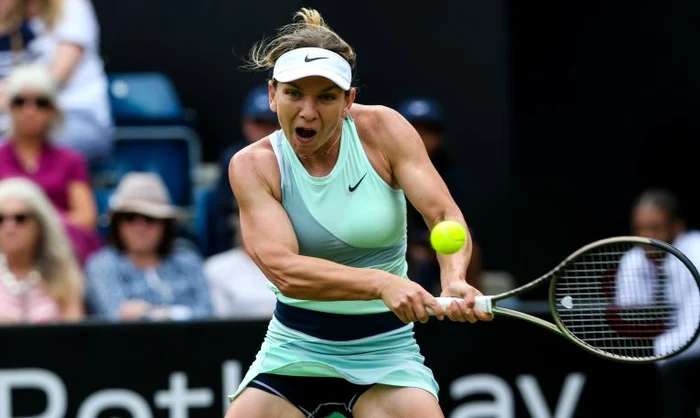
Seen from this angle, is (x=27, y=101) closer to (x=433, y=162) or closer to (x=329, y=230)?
(x=433, y=162)

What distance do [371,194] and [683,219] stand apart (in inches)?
164

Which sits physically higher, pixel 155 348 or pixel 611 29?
pixel 611 29

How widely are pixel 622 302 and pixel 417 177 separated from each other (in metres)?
1.17

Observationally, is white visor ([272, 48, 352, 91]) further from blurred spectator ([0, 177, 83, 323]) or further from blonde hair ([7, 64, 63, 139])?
blonde hair ([7, 64, 63, 139])

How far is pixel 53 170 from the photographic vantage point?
7.08m

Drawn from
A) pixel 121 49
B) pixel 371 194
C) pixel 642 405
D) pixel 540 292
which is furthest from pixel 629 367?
pixel 121 49

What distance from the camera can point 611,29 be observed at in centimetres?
819

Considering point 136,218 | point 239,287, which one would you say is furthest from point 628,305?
point 136,218

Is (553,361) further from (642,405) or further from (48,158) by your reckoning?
(48,158)

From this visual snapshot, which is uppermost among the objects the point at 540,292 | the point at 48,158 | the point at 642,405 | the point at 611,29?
the point at 611,29

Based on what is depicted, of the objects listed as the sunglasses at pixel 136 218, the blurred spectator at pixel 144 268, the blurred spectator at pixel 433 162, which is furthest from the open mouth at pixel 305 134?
the blurred spectator at pixel 433 162

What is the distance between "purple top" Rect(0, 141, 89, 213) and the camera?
7059 millimetres

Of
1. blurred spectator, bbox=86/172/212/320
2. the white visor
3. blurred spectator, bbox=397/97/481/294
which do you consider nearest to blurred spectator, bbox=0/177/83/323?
blurred spectator, bbox=86/172/212/320

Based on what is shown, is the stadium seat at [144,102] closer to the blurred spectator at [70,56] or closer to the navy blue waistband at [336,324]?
the blurred spectator at [70,56]
